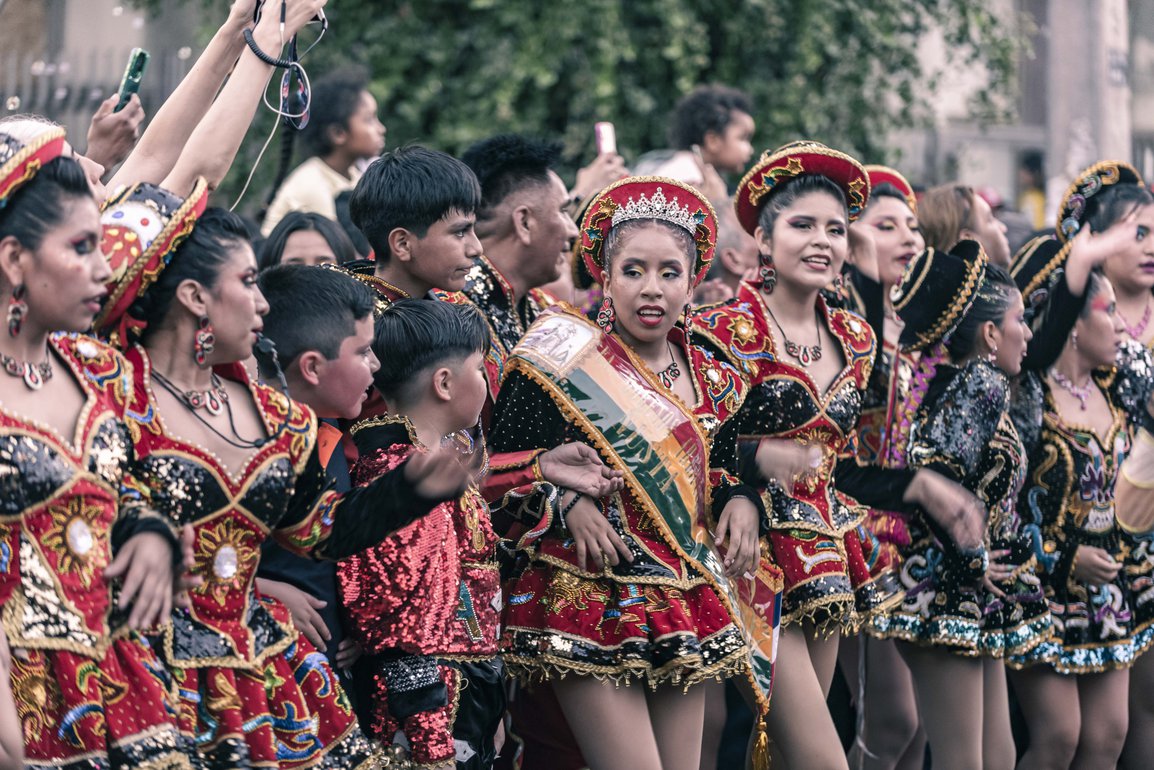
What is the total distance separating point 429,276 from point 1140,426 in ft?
10.1

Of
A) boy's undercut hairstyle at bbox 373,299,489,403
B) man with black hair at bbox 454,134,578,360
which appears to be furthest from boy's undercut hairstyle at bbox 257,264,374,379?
man with black hair at bbox 454,134,578,360

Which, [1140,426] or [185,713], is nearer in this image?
[185,713]

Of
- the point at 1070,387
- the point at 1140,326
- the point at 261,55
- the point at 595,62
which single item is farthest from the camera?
the point at 595,62

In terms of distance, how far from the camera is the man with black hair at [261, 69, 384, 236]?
7.66 m

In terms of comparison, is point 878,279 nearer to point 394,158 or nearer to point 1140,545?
point 1140,545

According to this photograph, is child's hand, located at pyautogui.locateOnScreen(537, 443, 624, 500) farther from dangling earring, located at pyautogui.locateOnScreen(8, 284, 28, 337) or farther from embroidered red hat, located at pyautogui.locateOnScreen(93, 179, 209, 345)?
dangling earring, located at pyautogui.locateOnScreen(8, 284, 28, 337)

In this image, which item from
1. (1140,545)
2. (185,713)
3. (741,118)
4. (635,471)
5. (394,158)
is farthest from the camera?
(741,118)

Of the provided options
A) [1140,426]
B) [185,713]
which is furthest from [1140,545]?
[185,713]

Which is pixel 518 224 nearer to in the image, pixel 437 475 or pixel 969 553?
pixel 969 553

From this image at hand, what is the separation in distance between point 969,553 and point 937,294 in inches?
34.7

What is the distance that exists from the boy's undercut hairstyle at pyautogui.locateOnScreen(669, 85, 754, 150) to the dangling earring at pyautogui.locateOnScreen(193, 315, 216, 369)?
544 centimetres

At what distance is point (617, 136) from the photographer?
412 inches

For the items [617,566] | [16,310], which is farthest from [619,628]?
[16,310]

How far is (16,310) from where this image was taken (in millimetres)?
3172
